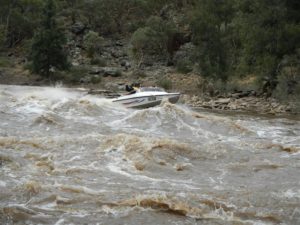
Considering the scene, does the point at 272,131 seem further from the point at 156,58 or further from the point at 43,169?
the point at 156,58

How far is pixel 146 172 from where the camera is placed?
12.1 m

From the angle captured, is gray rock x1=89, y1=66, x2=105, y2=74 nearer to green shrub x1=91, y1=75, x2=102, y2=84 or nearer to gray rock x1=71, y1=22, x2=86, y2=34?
green shrub x1=91, y1=75, x2=102, y2=84

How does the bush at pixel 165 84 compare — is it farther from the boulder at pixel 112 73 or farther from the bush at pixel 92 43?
the bush at pixel 92 43

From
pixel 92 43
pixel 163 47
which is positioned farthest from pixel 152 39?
pixel 92 43

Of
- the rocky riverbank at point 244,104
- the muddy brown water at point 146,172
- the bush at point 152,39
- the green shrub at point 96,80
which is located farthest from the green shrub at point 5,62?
the muddy brown water at point 146,172

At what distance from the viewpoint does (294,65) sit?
102 ft

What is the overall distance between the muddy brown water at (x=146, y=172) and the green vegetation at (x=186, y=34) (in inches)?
456

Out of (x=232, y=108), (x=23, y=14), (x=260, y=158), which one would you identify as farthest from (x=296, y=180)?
(x=23, y=14)

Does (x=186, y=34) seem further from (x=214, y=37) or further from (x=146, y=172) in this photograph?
(x=146, y=172)

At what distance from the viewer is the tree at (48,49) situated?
4488cm

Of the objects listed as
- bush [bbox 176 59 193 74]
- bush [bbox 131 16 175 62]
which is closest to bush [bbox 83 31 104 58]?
→ bush [bbox 131 16 175 62]

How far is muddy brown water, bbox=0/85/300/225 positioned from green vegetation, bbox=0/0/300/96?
11.6 meters

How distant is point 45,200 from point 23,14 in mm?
56625

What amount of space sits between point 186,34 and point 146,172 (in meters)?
47.4
